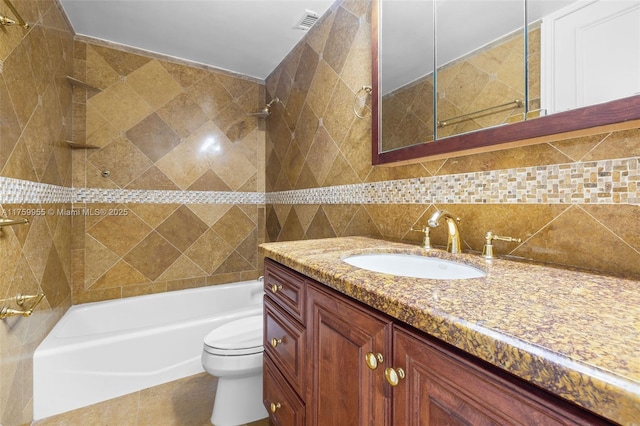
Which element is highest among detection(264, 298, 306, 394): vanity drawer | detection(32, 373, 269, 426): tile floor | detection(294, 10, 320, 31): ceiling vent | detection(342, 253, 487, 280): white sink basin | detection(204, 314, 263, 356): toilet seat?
detection(294, 10, 320, 31): ceiling vent

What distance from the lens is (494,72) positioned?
1009mm

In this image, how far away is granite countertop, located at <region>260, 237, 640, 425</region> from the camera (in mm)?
313

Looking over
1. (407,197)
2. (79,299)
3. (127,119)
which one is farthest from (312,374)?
(127,119)

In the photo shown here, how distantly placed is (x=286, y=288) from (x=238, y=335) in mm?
742

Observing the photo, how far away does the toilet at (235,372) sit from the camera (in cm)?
143

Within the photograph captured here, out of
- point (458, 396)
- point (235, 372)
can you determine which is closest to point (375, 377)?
point (458, 396)

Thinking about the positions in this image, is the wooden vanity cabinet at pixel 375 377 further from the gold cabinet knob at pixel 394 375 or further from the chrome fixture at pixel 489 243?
the chrome fixture at pixel 489 243

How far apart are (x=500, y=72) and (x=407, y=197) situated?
593 millimetres

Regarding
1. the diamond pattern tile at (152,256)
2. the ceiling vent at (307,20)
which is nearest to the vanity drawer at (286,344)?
the diamond pattern tile at (152,256)

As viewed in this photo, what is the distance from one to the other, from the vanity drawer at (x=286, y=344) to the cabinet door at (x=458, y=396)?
444 mm

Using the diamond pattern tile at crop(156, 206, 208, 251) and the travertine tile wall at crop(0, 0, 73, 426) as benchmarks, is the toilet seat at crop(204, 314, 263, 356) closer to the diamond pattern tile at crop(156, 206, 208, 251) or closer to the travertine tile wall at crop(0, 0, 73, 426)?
the travertine tile wall at crop(0, 0, 73, 426)

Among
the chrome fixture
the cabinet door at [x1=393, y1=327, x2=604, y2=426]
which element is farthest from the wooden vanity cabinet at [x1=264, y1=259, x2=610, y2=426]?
the chrome fixture

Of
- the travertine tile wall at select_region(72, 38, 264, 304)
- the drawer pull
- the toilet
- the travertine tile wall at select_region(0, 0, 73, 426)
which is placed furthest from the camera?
the travertine tile wall at select_region(72, 38, 264, 304)

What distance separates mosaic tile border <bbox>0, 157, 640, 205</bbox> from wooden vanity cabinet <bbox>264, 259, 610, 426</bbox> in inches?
26.7
